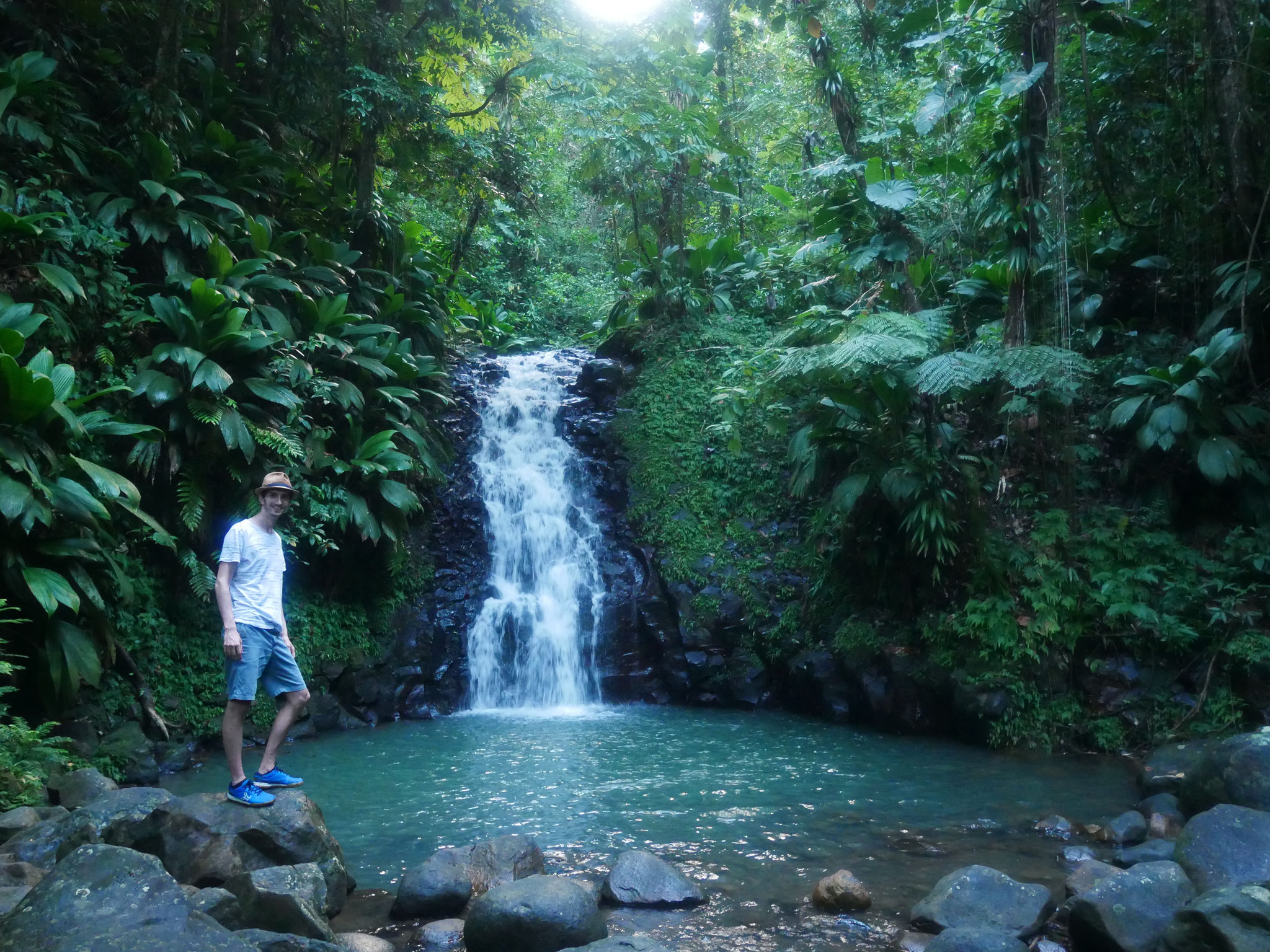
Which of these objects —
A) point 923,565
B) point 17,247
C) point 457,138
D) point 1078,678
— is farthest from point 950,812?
point 457,138

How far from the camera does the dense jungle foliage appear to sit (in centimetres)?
714

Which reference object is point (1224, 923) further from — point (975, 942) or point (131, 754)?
point (131, 754)

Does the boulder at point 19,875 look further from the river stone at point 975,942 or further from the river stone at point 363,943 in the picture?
the river stone at point 975,942

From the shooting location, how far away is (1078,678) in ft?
24.3

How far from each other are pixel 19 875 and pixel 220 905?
121cm

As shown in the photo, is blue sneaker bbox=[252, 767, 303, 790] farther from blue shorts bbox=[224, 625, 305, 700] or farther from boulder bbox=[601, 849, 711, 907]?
boulder bbox=[601, 849, 711, 907]

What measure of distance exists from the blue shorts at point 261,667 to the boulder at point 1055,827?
463cm

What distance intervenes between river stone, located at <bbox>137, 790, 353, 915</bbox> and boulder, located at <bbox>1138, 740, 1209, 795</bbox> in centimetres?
522

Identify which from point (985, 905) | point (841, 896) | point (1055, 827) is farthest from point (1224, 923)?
point (1055, 827)

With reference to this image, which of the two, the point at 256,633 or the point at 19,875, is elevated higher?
the point at 256,633

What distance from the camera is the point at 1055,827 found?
5.32 m

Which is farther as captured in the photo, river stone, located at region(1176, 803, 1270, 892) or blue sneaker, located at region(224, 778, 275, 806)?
blue sneaker, located at region(224, 778, 275, 806)

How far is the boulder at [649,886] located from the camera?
14.1ft

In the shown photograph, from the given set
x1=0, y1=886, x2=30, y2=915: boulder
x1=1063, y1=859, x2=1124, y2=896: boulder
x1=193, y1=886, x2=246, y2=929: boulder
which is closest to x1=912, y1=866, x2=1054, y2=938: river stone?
x1=1063, y1=859, x2=1124, y2=896: boulder
